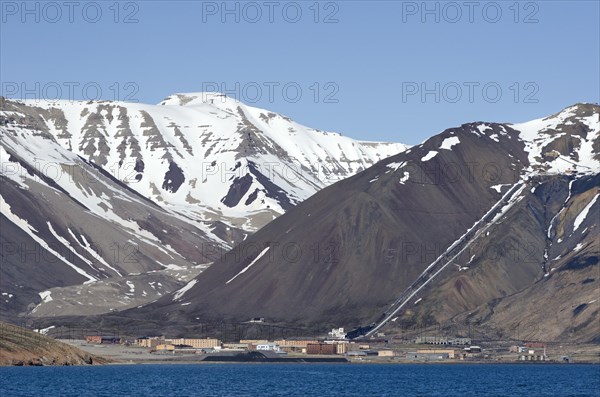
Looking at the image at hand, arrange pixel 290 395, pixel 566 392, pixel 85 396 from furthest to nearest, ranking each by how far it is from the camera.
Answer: pixel 566 392 < pixel 290 395 < pixel 85 396

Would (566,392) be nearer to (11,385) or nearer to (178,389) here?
(178,389)

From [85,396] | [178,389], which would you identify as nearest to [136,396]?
[85,396]

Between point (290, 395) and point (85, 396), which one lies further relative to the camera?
point (290, 395)

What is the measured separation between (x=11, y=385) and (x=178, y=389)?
21.6 meters

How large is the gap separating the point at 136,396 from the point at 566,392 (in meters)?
59.0

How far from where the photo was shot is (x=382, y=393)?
7520 inches

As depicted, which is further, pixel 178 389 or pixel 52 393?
pixel 178 389

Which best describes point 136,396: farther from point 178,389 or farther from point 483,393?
point 483,393

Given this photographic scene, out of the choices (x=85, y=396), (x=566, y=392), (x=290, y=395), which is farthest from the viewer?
(x=566, y=392)

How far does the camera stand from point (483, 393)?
634 ft

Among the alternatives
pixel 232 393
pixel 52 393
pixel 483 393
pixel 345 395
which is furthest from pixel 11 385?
pixel 483 393

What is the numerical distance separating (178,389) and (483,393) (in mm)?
40141

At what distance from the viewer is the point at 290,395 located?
597ft

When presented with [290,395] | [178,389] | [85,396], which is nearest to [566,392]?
[290,395]
